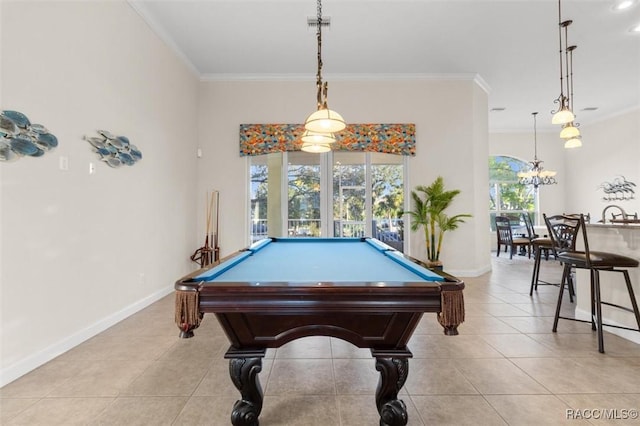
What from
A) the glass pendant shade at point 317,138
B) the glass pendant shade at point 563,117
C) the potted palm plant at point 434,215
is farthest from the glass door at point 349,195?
the glass pendant shade at point 563,117

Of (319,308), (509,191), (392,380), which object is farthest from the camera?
(509,191)

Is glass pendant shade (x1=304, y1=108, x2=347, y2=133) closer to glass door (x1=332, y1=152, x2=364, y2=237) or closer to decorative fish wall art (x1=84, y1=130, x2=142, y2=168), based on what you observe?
decorative fish wall art (x1=84, y1=130, x2=142, y2=168)

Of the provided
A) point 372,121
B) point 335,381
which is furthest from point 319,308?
point 372,121

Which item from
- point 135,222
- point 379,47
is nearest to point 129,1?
point 135,222

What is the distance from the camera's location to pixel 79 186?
8.45 feet

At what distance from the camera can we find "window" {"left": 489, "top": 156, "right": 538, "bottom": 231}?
855 centimetres

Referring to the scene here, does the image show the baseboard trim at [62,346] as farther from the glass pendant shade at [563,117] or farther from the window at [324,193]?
the glass pendant shade at [563,117]

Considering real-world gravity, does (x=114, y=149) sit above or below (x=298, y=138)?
below

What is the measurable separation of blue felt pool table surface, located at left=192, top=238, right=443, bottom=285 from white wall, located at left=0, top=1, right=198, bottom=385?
1.52m

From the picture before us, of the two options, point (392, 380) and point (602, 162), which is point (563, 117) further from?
point (602, 162)

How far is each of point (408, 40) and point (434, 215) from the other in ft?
8.50

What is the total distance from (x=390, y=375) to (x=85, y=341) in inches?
103

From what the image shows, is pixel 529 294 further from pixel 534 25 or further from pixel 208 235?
pixel 208 235

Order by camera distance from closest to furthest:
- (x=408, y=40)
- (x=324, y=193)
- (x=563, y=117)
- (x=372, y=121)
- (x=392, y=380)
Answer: (x=392, y=380)
(x=563, y=117)
(x=408, y=40)
(x=372, y=121)
(x=324, y=193)
